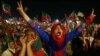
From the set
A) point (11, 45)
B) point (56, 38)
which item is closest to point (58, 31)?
point (56, 38)

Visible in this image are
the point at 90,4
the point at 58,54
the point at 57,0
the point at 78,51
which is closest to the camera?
the point at 78,51

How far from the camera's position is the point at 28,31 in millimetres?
7383

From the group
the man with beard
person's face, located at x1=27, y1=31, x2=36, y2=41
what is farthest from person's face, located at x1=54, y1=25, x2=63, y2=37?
person's face, located at x1=27, y1=31, x2=36, y2=41

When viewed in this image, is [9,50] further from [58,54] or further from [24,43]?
[58,54]

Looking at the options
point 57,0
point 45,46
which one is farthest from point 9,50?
point 57,0

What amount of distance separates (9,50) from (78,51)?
6.40 feet

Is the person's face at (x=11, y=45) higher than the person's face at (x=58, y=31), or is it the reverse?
the person's face at (x=58, y=31)

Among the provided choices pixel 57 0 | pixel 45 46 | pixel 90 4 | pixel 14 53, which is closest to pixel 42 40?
pixel 45 46

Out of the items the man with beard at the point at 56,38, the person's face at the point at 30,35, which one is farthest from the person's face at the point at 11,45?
the man with beard at the point at 56,38

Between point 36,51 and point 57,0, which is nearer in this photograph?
point 36,51

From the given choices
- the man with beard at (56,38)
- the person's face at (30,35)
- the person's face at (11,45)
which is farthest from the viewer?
the person's face at (11,45)

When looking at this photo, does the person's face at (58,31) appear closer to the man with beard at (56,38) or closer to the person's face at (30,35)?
the man with beard at (56,38)

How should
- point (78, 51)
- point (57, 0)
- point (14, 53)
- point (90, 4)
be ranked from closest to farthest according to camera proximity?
point (78, 51)
point (14, 53)
point (90, 4)
point (57, 0)

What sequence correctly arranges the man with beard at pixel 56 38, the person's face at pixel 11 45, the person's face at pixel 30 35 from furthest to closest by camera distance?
the person's face at pixel 11 45 → the person's face at pixel 30 35 → the man with beard at pixel 56 38
